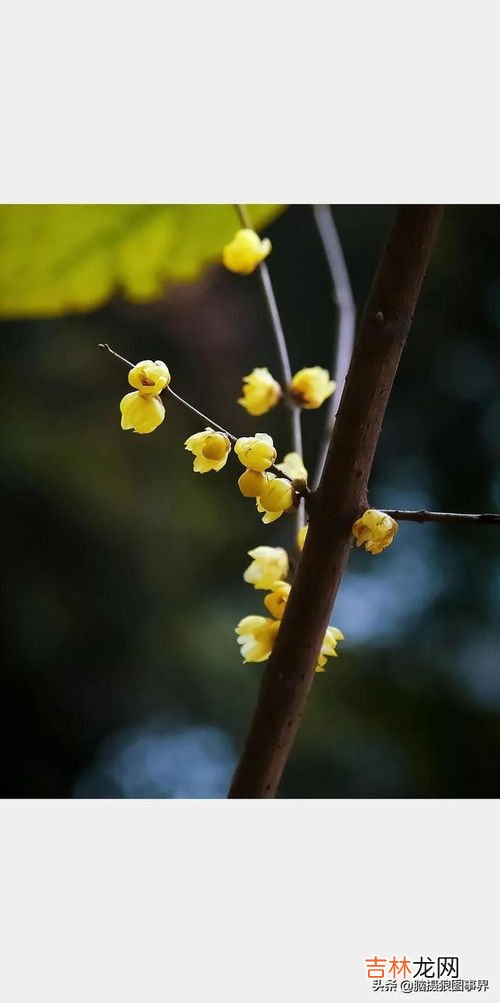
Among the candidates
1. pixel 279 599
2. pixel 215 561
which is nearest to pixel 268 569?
pixel 279 599

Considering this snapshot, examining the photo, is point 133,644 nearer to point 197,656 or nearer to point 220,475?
point 197,656

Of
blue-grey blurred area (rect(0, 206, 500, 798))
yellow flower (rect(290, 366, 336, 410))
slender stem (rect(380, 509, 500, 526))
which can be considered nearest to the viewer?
slender stem (rect(380, 509, 500, 526))

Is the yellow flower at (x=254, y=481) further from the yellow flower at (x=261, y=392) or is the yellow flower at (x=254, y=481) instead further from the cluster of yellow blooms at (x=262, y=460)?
the yellow flower at (x=261, y=392)

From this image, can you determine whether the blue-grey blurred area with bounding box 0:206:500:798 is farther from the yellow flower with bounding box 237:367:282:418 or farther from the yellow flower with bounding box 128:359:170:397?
the yellow flower with bounding box 128:359:170:397

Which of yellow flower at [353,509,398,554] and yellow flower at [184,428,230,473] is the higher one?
yellow flower at [184,428,230,473]

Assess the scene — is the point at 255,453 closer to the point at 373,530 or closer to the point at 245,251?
the point at 373,530

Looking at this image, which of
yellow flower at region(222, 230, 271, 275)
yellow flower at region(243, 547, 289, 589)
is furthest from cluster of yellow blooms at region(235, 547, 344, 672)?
yellow flower at region(222, 230, 271, 275)
